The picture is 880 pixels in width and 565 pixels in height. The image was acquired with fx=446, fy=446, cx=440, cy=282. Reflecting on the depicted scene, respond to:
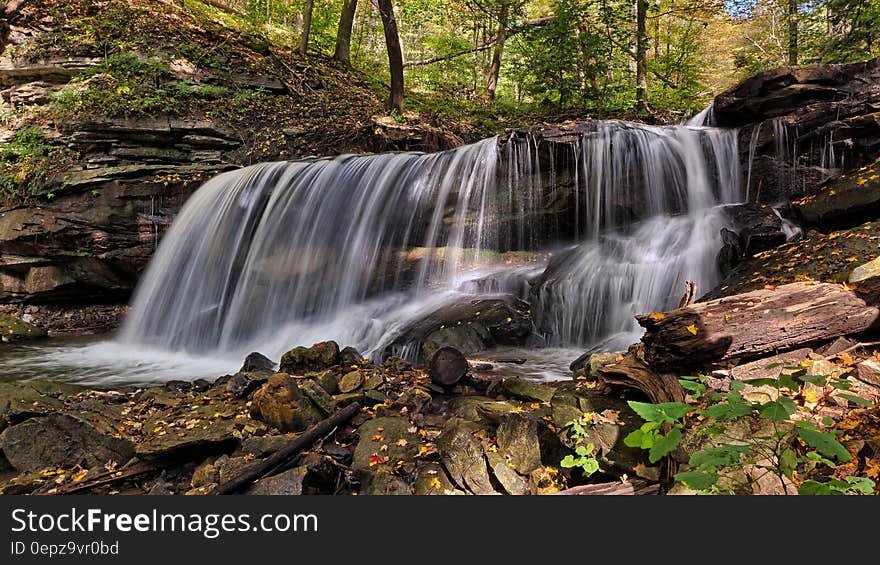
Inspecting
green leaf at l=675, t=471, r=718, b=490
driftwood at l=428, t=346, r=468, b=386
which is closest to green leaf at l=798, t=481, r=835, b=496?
green leaf at l=675, t=471, r=718, b=490

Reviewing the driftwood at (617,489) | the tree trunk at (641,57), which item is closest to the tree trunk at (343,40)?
the tree trunk at (641,57)

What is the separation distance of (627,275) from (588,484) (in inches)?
183

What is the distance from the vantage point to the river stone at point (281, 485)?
9.25ft

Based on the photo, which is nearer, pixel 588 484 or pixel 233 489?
pixel 588 484

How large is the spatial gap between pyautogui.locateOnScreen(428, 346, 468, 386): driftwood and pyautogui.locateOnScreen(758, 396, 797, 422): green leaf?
9.19 feet

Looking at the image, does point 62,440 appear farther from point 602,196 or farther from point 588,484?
point 602,196

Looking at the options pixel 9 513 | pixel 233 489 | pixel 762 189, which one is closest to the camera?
pixel 9 513

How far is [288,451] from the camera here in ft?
10.5

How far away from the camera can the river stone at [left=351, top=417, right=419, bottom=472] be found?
312cm

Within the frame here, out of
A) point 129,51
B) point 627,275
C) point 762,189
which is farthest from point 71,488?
point 129,51

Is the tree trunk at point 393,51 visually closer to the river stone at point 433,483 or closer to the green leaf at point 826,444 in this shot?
the river stone at point 433,483

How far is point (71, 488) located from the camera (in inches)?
119

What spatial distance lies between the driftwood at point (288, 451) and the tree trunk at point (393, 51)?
10.8m

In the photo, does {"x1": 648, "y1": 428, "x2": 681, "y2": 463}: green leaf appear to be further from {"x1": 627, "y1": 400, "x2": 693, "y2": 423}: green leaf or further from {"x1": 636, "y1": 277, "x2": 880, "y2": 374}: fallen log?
{"x1": 636, "y1": 277, "x2": 880, "y2": 374}: fallen log
